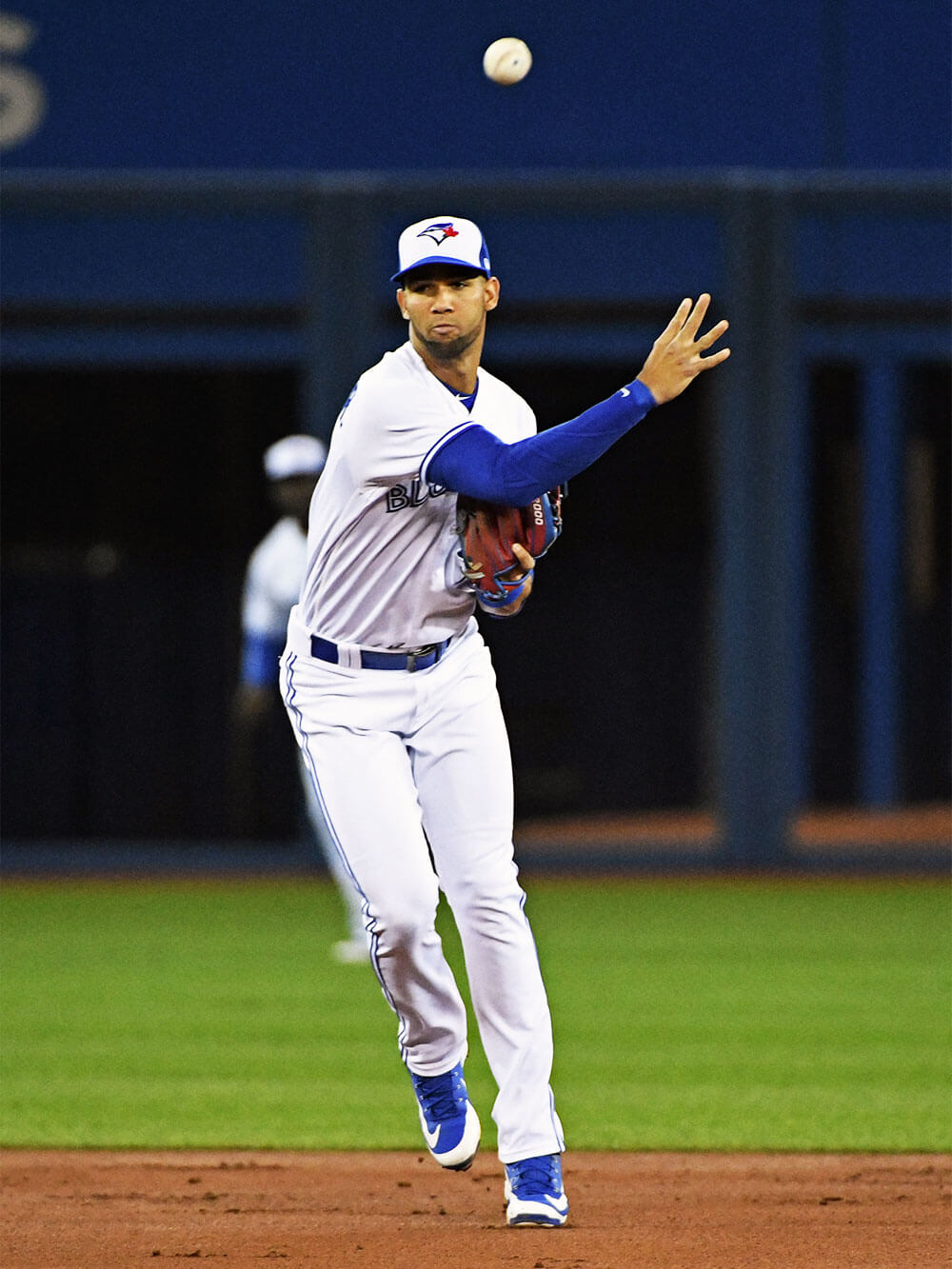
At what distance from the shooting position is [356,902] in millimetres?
8555

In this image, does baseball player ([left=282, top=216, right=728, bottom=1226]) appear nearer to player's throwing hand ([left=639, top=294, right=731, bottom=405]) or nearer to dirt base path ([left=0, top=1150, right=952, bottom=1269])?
player's throwing hand ([left=639, top=294, right=731, bottom=405])

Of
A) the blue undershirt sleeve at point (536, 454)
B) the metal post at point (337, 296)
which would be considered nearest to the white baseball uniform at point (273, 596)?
the metal post at point (337, 296)

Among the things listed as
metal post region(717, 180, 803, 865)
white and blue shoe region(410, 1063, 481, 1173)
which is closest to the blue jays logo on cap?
white and blue shoe region(410, 1063, 481, 1173)

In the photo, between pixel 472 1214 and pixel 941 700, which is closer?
pixel 472 1214

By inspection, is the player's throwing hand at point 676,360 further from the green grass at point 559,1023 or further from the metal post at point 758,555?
the metal post at point 758,555

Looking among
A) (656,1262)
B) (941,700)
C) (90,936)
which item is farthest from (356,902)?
(941,700)

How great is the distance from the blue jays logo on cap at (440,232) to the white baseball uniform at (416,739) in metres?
0.27

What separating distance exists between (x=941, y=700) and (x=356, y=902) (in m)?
5.23

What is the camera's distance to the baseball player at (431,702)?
4559 millimetres

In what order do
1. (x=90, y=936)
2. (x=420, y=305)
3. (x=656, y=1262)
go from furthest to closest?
(x=90, y=936)
(x=420, y=305)
(x=656, y=1262)

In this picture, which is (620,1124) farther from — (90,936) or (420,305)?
(90,936)

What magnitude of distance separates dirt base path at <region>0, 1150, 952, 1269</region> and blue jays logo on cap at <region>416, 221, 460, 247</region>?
6.90 ft

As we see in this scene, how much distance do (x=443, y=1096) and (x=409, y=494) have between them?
4.43ft

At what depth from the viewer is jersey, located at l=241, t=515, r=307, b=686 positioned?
8883 millimetres
